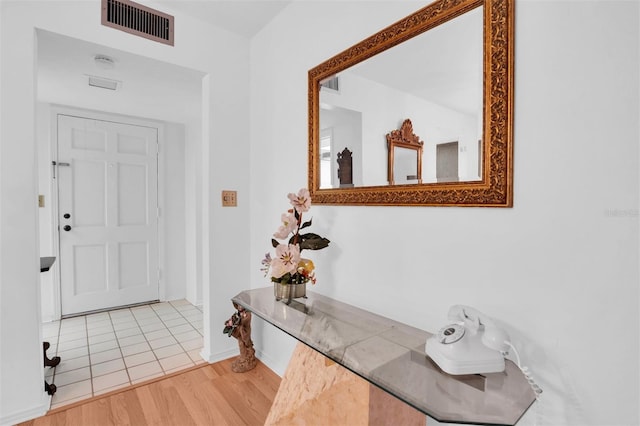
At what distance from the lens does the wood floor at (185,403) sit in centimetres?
173

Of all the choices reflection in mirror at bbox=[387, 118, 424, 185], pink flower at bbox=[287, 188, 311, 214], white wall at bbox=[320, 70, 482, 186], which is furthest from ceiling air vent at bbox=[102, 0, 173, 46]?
reflection in mirror at bbox=[387, 118, 424, 185]

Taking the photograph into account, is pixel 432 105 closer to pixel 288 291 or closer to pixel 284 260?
pixel 284 260

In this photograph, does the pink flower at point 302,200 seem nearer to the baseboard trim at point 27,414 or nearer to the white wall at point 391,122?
the white wall at point 391,122

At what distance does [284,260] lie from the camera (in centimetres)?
153

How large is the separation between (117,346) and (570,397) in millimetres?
3063

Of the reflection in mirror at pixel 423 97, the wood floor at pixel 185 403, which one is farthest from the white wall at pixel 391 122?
the wood floor at pixel 185 403

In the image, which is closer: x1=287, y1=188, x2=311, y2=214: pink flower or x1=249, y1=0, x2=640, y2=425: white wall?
x1=249, y1=0, x2=640, y2=425: white wall

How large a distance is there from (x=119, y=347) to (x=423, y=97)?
9.77 feet

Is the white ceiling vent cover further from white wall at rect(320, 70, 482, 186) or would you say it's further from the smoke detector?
white wall at rect(320, 70, 482, 186)

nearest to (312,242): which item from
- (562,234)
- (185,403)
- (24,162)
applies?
(562,234)

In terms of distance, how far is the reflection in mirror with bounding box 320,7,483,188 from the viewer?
1111 millimetres

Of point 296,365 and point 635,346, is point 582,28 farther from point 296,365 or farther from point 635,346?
point 296,365

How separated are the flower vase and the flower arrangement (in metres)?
0.02

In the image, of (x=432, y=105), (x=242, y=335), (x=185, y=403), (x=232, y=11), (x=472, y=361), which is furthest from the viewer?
(x=242, y=335)
